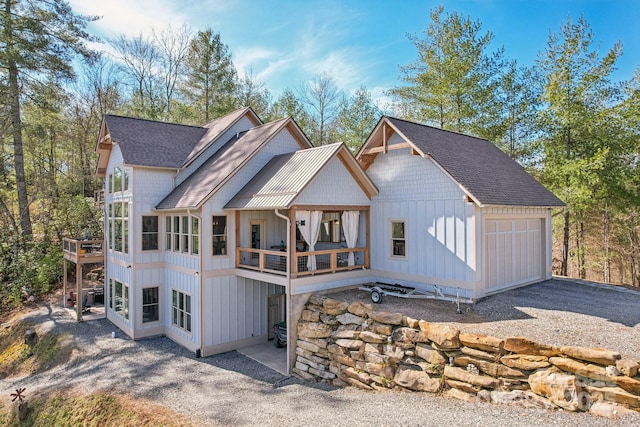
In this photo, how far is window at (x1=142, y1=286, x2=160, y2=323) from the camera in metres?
14.2

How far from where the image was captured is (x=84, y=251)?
16.3 metres

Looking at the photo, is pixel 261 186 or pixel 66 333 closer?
pixel 261 186

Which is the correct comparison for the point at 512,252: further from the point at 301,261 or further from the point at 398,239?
the point at 301,261

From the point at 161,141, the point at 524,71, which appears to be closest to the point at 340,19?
the point at 161,141

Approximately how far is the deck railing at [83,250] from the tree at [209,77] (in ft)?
37.8

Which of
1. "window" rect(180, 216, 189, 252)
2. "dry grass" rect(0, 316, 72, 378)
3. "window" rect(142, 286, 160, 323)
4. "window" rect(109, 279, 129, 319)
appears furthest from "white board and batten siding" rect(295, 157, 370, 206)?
"dry grass" rect(0, 316, 72, 378)

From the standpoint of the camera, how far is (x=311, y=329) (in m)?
10.8

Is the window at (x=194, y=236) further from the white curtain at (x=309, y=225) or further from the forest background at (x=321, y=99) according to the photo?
the forest background at (x=321, y=99)

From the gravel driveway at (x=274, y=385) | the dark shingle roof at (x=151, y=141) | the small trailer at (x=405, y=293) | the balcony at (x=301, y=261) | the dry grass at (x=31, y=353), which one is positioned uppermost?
the dark shingle roof at (x=151, y=141)

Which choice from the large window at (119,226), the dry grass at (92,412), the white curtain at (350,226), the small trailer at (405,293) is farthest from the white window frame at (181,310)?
the small trailer at (405,293)

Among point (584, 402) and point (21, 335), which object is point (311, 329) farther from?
point (21, 335)

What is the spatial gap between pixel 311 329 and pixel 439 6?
20.3 metres

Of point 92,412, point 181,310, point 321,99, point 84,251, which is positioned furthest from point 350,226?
point 321,99

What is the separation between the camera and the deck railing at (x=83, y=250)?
16.1 m
